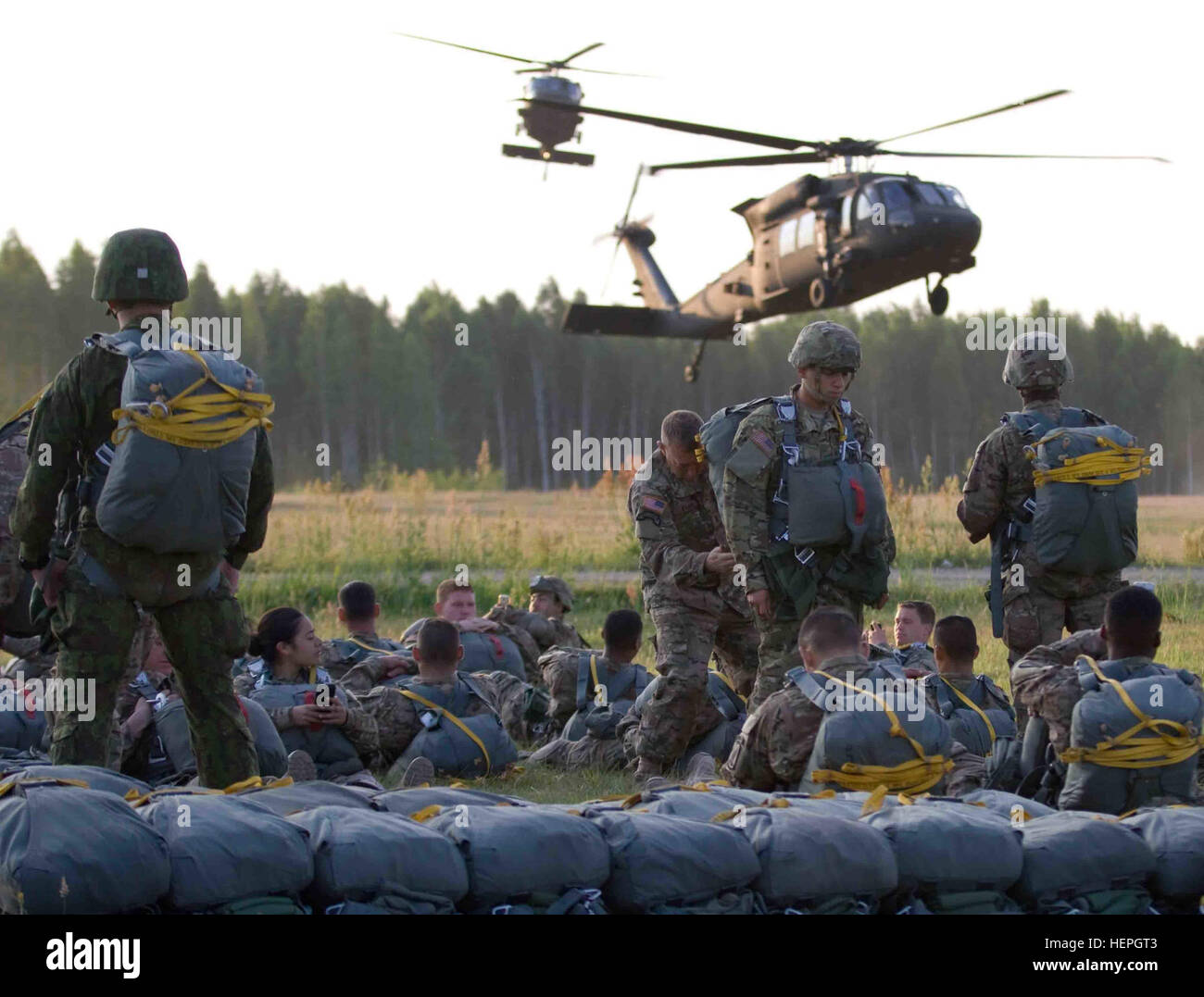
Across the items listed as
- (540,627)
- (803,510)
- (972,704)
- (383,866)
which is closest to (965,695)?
(972,704)

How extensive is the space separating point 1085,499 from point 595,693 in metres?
2.58

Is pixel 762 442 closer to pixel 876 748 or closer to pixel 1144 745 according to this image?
pixel 876 748

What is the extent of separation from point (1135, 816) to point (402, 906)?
2156mm

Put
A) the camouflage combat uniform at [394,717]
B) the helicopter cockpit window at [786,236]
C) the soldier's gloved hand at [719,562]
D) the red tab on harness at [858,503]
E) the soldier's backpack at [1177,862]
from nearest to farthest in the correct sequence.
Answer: the soldier's backpack at [1177,862] → the red tab on harness at [858,503] → the soldier's gloved hand at [719,562] → the camouflage combat uniform at [394,717] → the helicopter cockpit window at [786,236]

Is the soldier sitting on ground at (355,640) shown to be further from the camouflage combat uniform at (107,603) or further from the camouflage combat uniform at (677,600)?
the camouflage combat uniform at (107,603)

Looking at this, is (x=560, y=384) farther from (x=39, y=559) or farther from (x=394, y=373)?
(x=39, y=559)

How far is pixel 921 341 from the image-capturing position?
2373 inches

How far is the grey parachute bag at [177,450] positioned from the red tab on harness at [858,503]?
249cm

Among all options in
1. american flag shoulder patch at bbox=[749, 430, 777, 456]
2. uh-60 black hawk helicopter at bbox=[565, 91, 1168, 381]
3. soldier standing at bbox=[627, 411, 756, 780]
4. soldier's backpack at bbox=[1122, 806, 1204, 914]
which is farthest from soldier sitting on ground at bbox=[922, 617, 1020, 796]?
uh-60 black hawk helicopter at bbox=[565, 91, 1168, 381]

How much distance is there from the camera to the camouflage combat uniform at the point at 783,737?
567cm

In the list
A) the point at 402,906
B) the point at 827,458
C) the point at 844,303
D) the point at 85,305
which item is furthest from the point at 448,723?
the point at 85,305

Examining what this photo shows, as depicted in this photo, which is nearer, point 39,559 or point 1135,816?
point 1135,816

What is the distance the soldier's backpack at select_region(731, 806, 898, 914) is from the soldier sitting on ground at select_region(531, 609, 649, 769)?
351 cm

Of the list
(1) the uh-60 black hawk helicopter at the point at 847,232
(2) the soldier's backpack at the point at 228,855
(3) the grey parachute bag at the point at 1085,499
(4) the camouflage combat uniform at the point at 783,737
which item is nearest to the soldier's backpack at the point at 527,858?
(2) the soldier's backpack at the point at 228,855
